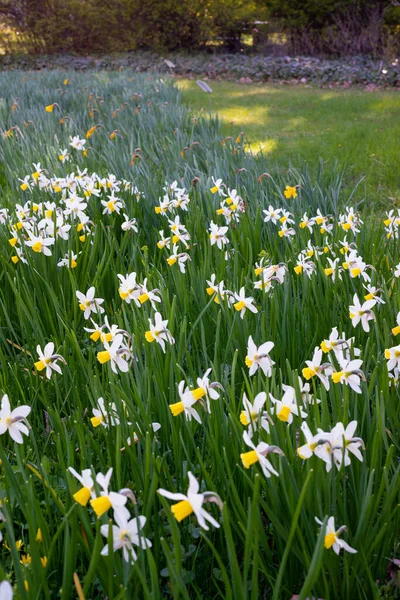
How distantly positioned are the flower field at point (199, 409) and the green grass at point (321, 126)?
1.38m

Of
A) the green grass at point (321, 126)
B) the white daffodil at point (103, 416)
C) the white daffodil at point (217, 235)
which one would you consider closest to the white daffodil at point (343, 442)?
the white daffodil at point (103, 416)

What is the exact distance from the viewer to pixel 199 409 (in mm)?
1246

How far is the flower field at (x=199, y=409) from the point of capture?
3.12 feet

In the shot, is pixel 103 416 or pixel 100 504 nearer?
pixel 100 504

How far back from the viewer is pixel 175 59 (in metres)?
15.3

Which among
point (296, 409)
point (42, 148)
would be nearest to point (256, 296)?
point (296, 409)

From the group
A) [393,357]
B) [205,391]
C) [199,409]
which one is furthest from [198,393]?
[393,357]

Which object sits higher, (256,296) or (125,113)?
(125,113)

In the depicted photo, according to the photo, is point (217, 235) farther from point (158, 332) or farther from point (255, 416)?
point (255, 416)

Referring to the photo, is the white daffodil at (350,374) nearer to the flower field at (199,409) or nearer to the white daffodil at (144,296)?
the flower field at (199,409)

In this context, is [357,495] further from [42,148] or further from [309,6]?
[309,6]

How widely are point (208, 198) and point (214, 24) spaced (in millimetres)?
15659

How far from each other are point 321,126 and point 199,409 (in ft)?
21.1

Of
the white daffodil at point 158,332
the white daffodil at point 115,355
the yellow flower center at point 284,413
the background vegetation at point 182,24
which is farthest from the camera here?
the background vegetation at point 182,24
